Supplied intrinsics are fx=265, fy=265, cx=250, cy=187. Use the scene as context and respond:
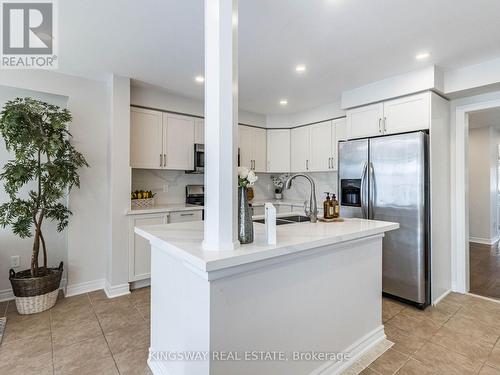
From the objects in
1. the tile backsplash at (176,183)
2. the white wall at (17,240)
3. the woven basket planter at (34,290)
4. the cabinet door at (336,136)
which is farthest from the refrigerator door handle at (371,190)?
the white wall at (17,240)

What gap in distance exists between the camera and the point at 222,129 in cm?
128

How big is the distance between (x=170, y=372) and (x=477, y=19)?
10.7ft

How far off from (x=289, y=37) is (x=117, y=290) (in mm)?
3186

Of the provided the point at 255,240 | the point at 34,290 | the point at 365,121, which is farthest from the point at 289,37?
the point at 34,290

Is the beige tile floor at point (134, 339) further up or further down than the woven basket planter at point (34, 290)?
further down

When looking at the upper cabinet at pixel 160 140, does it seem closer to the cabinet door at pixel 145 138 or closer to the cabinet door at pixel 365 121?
the cabinet door at pixel 145 138

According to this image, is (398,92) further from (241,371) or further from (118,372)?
(118,372)

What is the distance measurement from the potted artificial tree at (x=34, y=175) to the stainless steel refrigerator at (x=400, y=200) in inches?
125

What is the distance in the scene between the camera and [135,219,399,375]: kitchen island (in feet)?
4.11

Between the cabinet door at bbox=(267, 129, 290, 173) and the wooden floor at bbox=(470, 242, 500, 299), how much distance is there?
305 cm

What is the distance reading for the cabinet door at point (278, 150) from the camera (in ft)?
15.8

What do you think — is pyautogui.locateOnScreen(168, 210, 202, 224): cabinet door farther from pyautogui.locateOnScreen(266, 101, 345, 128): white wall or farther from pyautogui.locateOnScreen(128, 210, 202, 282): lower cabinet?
pyautogui.locateOnScreen(266, 101, 345, 128): white wall

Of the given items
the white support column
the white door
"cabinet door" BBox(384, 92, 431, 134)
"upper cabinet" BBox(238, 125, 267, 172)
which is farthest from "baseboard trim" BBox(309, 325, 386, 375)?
the white door

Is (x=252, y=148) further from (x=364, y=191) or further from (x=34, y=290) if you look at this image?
(x=34, y=290)
